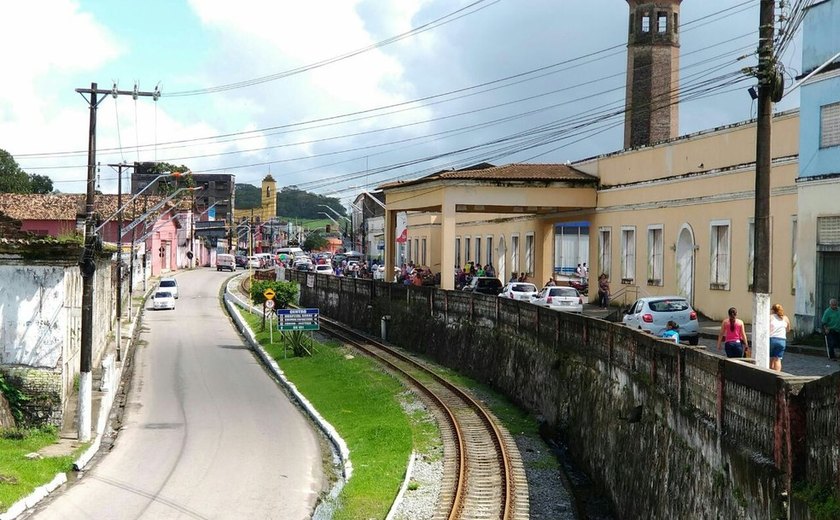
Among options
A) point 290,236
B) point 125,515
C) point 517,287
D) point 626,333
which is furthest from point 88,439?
point 290,236

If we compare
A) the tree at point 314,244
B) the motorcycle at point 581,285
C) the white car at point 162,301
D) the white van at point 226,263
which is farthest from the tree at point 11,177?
the motorcycle at point 581,285

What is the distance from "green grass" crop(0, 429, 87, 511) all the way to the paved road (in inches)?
23.1

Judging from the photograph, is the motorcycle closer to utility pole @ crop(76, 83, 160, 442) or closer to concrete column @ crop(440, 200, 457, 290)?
concrete column @ crop(440, 200, 457, 290)

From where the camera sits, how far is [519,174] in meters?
44.9

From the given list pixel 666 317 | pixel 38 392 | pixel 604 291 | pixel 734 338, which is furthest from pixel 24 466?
pixel 604 291

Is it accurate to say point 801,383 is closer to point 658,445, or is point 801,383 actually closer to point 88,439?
point 658,445

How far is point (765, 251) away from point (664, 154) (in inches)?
948

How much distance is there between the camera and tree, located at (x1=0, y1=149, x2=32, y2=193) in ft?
387

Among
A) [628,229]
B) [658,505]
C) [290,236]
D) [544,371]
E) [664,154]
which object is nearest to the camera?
[658,505]

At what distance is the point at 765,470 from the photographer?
→ 34.9 feet

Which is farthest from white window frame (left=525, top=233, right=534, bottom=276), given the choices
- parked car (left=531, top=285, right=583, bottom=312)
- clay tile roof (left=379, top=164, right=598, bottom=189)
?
parked car (left=531, top=285, right=583, bottom=312)

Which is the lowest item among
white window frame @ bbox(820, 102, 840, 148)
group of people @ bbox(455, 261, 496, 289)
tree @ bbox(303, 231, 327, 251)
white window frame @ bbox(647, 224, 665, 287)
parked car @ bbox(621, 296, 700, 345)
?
parked car @ bbox(621, 296, 700, 345)

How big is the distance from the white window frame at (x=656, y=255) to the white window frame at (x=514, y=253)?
18.0 meters

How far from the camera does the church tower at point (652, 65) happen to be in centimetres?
6344
